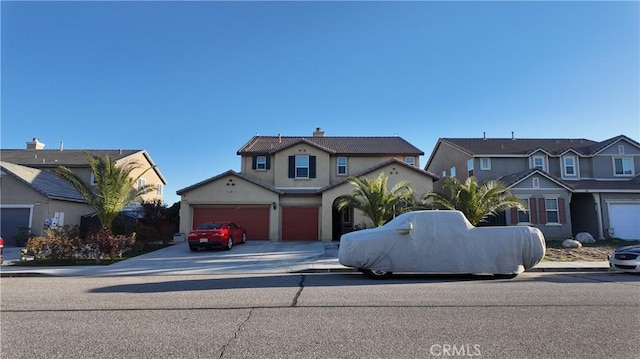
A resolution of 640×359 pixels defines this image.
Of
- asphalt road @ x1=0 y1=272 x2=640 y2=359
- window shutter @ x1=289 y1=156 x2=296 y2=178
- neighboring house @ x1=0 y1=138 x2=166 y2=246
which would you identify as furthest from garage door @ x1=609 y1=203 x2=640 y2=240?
neighboring house @ x1=0 y1=138 x2=166 y2=246

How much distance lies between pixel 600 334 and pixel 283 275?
827 cm

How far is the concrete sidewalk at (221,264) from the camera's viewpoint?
1242 centimetres

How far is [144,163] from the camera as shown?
34.6 meters

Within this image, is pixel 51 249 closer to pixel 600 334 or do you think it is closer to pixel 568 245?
pixel 600 334

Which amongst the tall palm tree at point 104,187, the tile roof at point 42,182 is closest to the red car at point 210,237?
the tall palm tree at point 104,187

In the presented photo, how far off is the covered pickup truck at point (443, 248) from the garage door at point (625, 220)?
1667 centimetres

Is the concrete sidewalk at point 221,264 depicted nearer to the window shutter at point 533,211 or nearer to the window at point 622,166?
the window shutter at point 533,211

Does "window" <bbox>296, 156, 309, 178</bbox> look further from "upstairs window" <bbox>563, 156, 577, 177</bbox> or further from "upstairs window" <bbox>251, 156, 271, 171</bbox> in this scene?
"upstairs window" <bbox>563, 156, 577, 177</bbox>

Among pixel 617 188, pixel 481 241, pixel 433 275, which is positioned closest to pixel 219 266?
pixel 433 275

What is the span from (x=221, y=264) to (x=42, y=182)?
16.7 metres

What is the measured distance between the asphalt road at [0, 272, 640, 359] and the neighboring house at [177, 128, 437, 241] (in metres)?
12.8

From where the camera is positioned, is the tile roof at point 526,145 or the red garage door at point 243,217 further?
the tile roof at point 526,145

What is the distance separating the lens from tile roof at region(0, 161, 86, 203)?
70.5 feet
